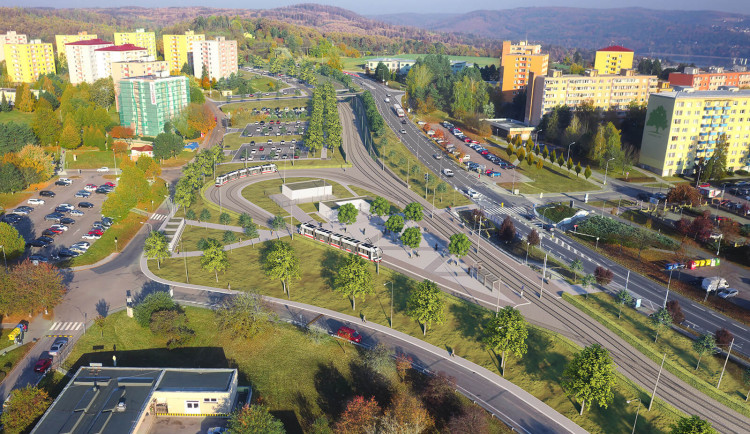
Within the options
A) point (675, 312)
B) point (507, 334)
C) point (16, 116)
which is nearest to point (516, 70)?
point (675, 312)

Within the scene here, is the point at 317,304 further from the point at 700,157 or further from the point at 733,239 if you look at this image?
the point at 700,157

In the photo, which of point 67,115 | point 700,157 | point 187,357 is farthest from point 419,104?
point 187,357

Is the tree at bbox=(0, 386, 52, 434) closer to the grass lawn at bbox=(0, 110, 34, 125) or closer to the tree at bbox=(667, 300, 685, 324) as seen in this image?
the tree at bbox=(667, 300, 685, 324)

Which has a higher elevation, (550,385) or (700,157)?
(700,157)

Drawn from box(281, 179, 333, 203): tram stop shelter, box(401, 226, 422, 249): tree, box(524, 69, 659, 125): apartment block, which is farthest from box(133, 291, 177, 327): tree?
box(524, 69, 659, 125): apartment block

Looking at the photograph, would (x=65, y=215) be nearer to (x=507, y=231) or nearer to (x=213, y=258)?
(x=213, y=258)
